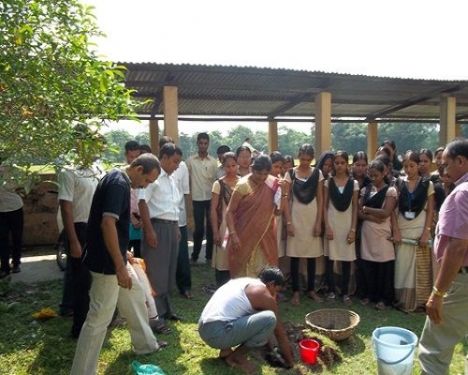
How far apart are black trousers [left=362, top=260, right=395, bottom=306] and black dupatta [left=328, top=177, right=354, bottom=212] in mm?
708

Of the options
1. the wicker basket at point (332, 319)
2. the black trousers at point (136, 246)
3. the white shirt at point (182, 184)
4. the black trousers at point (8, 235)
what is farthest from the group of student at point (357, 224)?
the black trousers at point (8, 235)

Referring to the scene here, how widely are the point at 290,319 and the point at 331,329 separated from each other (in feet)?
1.59

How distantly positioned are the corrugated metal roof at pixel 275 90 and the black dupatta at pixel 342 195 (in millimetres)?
3090

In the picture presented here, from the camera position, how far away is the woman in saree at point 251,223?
424 centimetres

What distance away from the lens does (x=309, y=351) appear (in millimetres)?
3410

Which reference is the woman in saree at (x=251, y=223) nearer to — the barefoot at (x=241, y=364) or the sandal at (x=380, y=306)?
the barefoot at (x=241, y=364)

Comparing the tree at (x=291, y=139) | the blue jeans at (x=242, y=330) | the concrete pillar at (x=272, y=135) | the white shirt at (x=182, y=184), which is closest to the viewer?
the blue jeans at (x=242, y=330)

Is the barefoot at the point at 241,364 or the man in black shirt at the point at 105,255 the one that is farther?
the barefoot at the point at 241,364

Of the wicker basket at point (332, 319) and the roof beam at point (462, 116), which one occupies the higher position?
the roof beam at point (462, 116)

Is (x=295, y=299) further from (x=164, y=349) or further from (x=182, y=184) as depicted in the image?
(x=182, y=184)

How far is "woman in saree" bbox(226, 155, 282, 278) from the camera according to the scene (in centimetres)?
424

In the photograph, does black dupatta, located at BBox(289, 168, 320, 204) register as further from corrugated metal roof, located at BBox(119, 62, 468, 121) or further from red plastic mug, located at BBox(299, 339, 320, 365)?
corrugated metal roof, located at BBox(119, 62, 468, 121)

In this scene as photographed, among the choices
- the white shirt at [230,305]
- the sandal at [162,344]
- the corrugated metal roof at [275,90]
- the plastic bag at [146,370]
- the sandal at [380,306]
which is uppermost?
the corrugated metal roof at [275,90]

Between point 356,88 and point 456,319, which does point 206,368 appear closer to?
point 456,319
